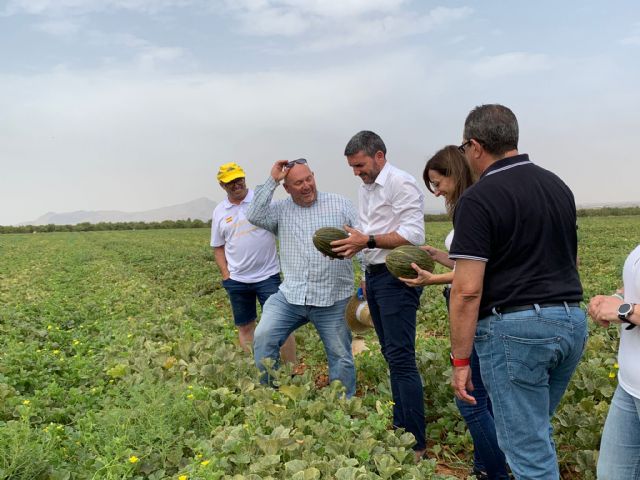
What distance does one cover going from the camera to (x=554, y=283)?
256 centimetres

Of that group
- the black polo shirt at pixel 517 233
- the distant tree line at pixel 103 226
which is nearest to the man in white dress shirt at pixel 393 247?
the black polo shirt at pixel 517 233

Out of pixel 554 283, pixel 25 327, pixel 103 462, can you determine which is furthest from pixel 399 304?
pixel 25 327

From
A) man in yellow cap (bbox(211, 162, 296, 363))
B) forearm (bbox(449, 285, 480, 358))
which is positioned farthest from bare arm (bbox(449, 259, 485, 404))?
man in yellow cap (bbox(211, 162, 296, 363))

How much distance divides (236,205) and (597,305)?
4.01m

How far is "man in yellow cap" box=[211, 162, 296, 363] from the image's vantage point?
→ 5602 millimetres

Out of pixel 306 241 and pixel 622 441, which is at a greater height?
pixel 306 241

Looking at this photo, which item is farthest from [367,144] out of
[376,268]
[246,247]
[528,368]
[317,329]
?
[246,247]

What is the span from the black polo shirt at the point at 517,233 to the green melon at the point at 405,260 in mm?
968

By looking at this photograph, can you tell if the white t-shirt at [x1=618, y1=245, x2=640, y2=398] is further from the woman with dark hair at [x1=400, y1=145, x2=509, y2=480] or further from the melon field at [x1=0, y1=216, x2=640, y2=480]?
the melon field at [x1=0, y1=216, x2=640, y2=480]

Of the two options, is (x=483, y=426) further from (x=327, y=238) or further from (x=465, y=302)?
(x=327, y=238)

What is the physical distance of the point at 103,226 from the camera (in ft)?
232

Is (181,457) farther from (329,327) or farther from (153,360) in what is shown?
(153,360)

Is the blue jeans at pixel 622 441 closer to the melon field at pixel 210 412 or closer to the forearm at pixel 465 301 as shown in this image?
the forearm at pixel 465 301

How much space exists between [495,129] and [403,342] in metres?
1.79
